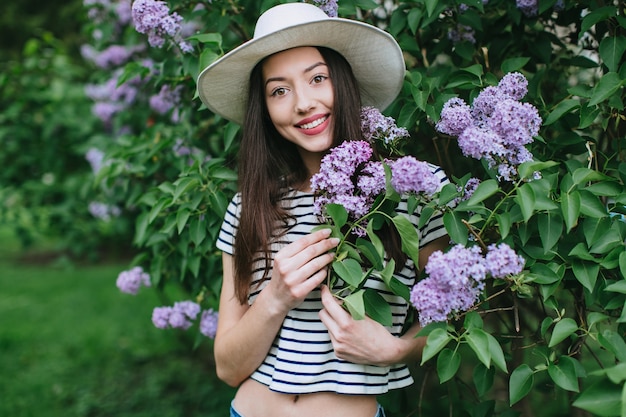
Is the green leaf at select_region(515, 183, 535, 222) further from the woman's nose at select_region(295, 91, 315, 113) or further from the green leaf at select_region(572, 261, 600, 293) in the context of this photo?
the woman's nose at select_region(295, 91, 315, 113)

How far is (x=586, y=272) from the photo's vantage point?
56.9 inches

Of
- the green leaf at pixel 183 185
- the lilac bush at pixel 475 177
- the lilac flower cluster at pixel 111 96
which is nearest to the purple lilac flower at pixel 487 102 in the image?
the lilac bush at pixel 475 177

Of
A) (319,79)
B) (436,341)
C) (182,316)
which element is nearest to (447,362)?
(436,341)

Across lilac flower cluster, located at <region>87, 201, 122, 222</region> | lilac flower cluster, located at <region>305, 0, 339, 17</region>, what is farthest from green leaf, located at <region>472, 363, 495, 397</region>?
lilac flower cluster, located at <region>87, 201, 122, 222</region>

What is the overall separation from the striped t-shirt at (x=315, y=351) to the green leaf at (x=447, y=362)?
0.29 meters

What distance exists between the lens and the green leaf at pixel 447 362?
4.46 ft

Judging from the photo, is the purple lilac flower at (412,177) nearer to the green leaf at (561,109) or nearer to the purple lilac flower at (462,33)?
the green leaf at (561,109)

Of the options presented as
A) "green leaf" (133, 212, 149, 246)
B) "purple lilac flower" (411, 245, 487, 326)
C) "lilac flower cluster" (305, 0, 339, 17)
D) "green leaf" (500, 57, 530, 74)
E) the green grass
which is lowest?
the green grass

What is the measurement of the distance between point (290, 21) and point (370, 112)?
31 centimetres

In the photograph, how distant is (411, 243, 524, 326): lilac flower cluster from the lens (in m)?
1.23

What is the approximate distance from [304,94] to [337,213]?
1.20 feet

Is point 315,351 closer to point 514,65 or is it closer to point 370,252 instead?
point 370,252

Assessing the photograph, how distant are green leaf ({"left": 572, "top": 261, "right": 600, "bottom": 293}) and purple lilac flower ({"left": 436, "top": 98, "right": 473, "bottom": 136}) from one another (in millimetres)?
400

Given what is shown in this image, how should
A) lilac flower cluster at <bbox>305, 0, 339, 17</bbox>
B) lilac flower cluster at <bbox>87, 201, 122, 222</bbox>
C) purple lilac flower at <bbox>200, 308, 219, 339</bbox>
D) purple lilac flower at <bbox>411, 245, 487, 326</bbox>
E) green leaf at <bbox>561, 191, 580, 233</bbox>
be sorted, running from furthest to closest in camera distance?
lilac flower cluster at <bbox>87, 201, 122, 222</bbox> < purple lilac flower at <bbox>200, 308, 219, 339</bbox> < lilac flower cluster at <bbox>305, 0, 339, 17</bbox> < green leaf at <bbox>561, 191, 580, 233</bbox> < purple lilac flower at <bbox>411, 245, 487, 326</bbox>
